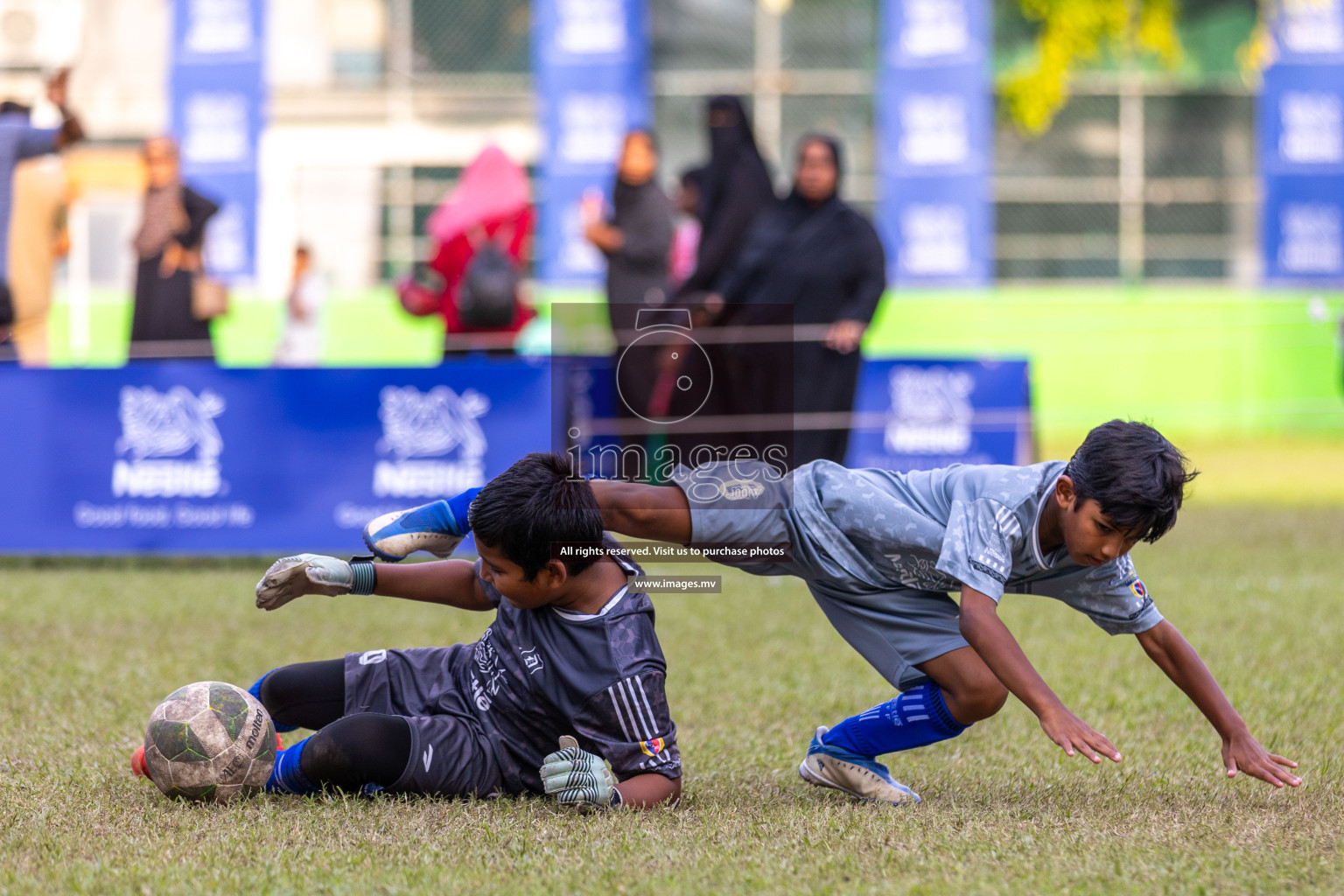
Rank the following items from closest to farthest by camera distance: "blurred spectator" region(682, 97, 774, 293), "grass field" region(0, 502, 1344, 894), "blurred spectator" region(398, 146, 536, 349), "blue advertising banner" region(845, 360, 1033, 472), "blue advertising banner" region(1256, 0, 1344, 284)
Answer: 1. "grass field" region(0, 502, 1344, 894)
2. "blurred spectator" region(398, 146, 536, 349)
3. "blurred spectator" region(682, 97, 774, 293)
4. "blue advertising banner" region(845, 360, 1033, 472)
5. "blue advertising banner" region(1256, 0, 1344, 284)

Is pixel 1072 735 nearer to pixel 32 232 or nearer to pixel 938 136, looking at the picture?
pixel 32 232

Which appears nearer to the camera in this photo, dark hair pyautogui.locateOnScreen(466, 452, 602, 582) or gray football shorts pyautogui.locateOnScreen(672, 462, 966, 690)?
dark hair pyautogui.locateOnScreen(466, 452, 602, 582)

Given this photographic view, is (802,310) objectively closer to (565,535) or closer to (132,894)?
(565,535)

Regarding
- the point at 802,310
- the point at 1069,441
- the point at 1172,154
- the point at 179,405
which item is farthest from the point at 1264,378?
the point at 179,405

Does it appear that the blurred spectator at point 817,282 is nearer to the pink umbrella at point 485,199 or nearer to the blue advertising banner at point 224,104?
the pink umbrella at point 485,199

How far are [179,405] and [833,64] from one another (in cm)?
1425

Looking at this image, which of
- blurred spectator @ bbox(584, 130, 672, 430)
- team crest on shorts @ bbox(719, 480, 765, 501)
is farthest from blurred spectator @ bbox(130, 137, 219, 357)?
team crest on shorts @ bbox(719, 480, 765, 501)

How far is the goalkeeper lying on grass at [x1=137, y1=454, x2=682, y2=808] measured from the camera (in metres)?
3.37

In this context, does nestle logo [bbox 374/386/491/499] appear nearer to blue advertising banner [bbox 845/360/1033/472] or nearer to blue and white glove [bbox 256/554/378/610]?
blue advertising banner [bbox 845/360/1033/472]

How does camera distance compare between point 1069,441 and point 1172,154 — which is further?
point 1172,154

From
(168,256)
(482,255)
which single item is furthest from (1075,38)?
(168,256)

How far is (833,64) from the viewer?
807 inches

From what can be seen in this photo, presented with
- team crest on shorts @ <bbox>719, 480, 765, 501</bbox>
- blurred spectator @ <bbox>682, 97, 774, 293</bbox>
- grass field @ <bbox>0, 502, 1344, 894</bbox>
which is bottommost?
grass field @ <bbox>0, 502, 1344, 894</bbox>

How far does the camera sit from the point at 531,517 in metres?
3.33
